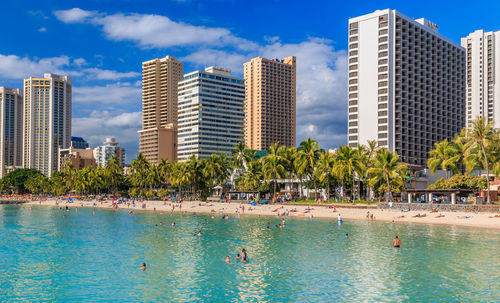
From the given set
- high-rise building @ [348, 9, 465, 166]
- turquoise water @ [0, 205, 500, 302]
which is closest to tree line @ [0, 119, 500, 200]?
turquoise water @ [0, 205, 500, 302]

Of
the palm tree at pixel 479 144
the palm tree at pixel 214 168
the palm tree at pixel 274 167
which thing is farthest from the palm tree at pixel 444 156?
the palm tree at pixel 214 168

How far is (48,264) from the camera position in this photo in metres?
42.7

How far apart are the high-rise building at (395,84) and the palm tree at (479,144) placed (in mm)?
55198

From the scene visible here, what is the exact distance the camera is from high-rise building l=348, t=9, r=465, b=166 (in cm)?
14088

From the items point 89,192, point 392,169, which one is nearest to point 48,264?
point 392,169

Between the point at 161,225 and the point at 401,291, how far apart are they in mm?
49711

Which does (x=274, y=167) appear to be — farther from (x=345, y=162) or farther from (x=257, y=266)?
(x=257, y=266)

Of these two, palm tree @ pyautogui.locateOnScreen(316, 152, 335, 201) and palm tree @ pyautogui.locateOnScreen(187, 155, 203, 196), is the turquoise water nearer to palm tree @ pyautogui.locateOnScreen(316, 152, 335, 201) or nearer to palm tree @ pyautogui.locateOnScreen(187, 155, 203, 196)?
palm tree @ pyautogui.locateOnScreen(316, 152, 335, 201)

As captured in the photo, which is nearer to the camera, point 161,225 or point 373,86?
point 161,225

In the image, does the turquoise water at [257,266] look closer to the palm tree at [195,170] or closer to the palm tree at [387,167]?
the palm tree at [387,167]

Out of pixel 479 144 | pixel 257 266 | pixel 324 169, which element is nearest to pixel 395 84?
pixel 324 169

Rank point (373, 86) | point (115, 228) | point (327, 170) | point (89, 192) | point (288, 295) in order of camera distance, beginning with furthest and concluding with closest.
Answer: point (89, 192) → point (373, 86) → point (327, 170) → point (115, 228) → point (288, 295)

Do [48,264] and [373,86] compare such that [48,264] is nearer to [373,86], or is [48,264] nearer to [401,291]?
[401,291]

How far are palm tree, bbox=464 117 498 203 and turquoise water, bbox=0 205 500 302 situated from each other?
21277 millimetres
